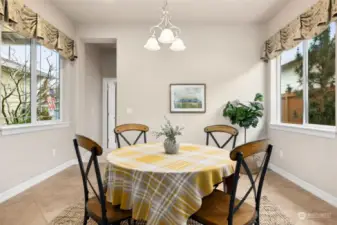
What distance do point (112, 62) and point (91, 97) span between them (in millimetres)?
1335

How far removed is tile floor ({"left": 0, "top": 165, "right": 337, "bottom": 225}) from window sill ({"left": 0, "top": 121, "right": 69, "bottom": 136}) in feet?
2.66

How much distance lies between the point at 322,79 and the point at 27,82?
423 cm

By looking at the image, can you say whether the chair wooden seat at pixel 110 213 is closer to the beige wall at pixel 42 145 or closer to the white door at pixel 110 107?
the beige wall at pixel 42 145

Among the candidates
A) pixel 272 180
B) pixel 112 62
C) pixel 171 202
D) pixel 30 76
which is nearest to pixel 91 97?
pixel 112 62

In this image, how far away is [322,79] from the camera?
3.09 meters

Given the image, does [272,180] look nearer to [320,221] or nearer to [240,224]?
[320,221]

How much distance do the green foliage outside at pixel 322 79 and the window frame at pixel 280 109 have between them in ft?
0.24

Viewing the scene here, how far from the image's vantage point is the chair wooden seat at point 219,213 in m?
1.41

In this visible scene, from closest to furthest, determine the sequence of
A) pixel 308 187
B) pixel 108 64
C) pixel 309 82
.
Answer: pixel 308 187 → pixel 309 82 → pixel 108 64

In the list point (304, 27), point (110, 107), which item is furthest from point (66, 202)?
point (110, 107)

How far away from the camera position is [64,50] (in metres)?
4.02

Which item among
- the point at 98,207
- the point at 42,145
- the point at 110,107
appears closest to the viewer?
the point at 98,207

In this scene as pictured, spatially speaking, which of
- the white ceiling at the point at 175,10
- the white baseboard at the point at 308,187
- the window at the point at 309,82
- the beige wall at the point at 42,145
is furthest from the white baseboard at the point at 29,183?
the window at the point at 309,82

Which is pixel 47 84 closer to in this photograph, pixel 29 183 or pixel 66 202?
pixel 29 183
